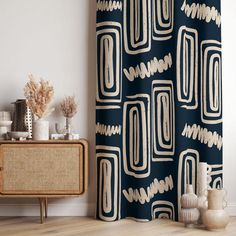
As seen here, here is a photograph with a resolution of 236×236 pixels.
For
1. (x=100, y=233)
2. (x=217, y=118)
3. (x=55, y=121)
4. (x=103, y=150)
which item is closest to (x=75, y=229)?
(x=100, y=233)

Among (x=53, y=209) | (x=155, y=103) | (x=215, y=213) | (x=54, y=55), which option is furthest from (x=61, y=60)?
(x=215, y=213)

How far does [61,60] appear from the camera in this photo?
349 cm

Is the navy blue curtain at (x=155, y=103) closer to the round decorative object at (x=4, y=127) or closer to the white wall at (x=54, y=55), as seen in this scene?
the white wall at (x=54, y=55)

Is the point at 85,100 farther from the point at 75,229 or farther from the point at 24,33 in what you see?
the point at 75,229

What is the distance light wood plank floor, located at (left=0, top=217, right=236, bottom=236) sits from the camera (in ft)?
9.50

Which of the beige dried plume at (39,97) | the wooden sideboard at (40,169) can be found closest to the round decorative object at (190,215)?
the wooden sideboard at (40,169)

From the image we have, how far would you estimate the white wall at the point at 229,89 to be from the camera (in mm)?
3459

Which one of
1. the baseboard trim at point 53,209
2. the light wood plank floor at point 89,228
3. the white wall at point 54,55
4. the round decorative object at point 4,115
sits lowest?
the light wood plank floor at point 89,228

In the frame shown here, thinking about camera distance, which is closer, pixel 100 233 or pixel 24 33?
pixel 100 233

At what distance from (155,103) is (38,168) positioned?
3.10ft

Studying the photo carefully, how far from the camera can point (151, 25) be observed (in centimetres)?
335

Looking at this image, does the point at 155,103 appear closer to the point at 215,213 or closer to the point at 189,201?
the point at 189,201

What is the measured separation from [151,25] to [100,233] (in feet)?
4.86

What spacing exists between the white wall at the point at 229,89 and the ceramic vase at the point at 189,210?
20.0 inches
